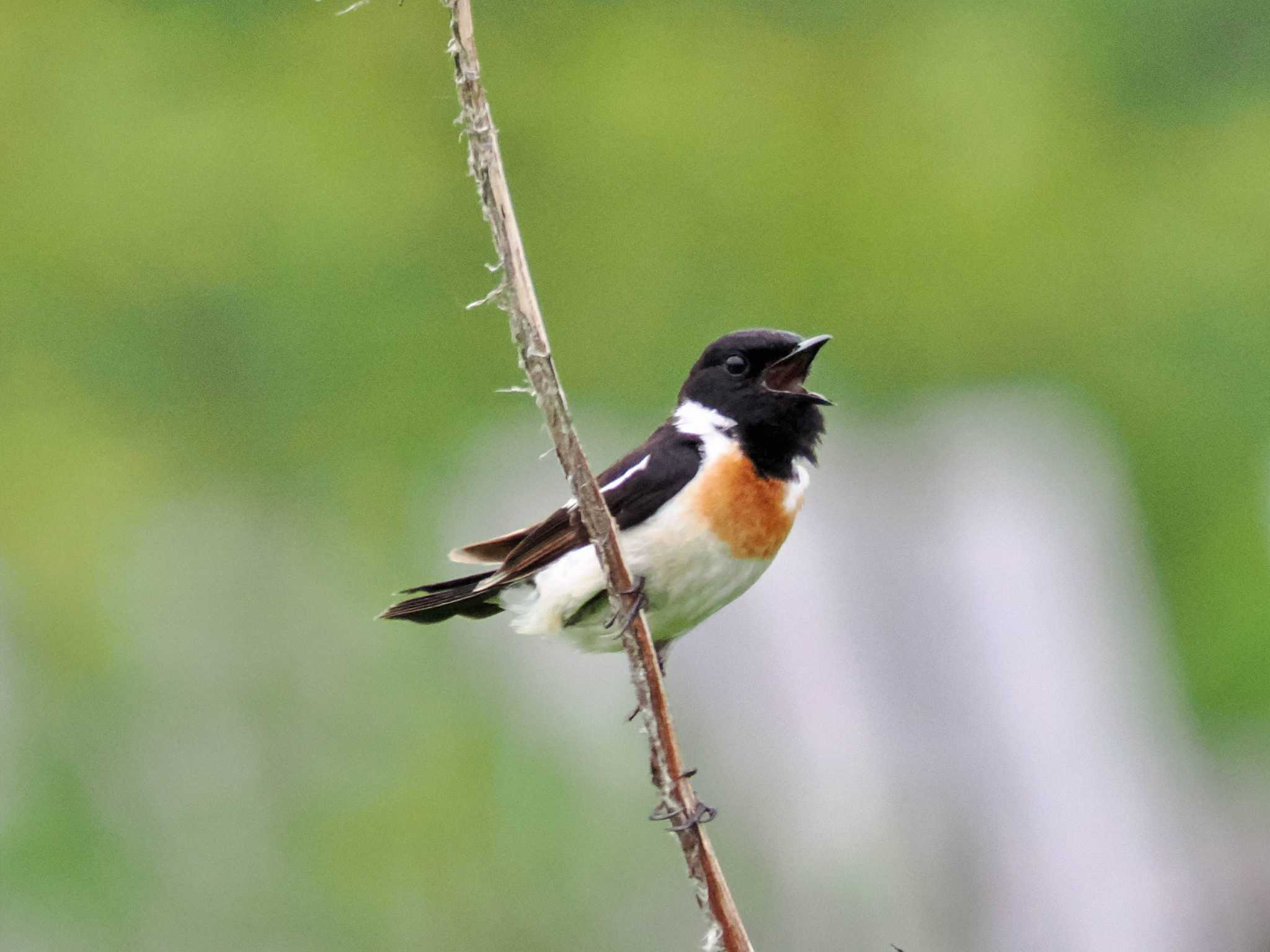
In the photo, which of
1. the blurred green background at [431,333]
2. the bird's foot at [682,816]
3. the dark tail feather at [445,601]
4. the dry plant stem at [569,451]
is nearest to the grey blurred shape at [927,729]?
the blurred green background at [431,333]

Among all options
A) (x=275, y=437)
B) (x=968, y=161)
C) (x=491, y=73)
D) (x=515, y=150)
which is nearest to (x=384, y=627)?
(x=275, y=437)

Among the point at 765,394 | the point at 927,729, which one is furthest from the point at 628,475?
the point at 927,729

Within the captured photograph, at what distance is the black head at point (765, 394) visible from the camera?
8.05 feet

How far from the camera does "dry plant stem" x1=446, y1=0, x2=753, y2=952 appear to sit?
4.28 ft

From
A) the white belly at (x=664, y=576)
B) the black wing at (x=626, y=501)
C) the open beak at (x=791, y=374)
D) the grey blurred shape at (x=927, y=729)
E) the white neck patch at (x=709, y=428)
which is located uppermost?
the open beak at (x=791, y=374)

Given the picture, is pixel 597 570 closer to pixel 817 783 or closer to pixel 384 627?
pixel 817 783

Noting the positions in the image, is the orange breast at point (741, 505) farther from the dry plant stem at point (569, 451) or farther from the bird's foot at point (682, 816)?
the dry plant stem at point (569, 451)

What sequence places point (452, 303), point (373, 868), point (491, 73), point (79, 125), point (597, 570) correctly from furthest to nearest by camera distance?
point (491, 73), point (79, 125), point (452, 303), point (373, 868), point (597, 570)

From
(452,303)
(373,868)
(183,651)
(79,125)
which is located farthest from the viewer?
(79,125)

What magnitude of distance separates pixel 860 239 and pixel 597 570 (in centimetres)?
518

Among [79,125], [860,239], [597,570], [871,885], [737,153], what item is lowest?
[871,885]

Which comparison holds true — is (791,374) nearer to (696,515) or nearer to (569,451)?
(696,515)

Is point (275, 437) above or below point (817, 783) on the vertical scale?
above

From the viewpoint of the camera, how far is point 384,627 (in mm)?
6172
